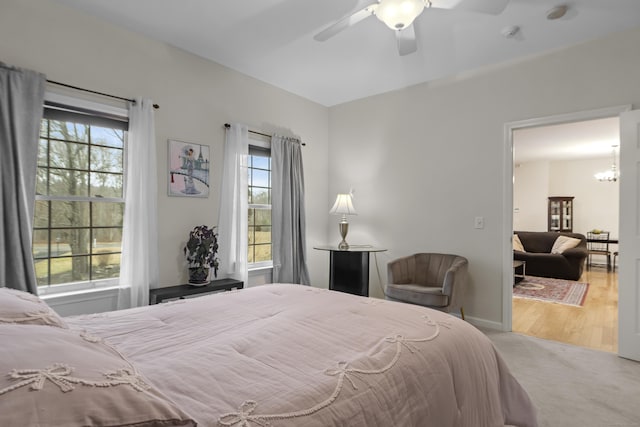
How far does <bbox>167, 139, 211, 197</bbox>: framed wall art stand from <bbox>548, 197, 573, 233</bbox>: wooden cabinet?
8.59 m

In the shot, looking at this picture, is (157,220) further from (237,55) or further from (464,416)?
(464,416)

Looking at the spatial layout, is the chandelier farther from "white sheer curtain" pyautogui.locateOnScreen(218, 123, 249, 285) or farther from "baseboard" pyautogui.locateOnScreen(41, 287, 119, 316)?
"baseboard" pyautogui.locateOnScreen(41, 287, 119, 316)

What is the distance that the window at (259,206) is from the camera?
13.4 feet

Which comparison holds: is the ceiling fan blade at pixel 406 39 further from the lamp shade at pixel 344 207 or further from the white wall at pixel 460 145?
the lamp shade at pixel 344 207

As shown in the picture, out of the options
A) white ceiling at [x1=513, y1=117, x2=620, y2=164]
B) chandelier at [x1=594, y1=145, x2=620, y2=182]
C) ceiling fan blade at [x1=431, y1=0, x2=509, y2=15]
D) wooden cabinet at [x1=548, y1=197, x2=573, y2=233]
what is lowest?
wooden cabinet at [x1=548, y1=197, x2=573, y2=233]

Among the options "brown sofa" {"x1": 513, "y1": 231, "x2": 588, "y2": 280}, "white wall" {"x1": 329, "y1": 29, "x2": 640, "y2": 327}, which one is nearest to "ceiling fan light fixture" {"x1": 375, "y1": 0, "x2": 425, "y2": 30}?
"white wall" {"x1": 329, "y1": 29, "x2": 640, "y2": 327}

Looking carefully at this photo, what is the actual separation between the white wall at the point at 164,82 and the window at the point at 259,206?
35 centimetres

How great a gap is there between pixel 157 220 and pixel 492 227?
3.27 m

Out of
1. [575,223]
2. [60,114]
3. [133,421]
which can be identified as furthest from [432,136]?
[575,223]

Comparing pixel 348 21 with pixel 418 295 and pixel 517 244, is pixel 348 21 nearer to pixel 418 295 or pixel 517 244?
pixel 418 295

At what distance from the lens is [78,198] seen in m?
2.74

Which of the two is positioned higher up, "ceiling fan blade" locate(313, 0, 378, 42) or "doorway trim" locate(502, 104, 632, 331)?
"ceiling fan blade" locate(313, 0, 378, 42)

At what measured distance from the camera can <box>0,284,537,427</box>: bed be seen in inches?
27.6

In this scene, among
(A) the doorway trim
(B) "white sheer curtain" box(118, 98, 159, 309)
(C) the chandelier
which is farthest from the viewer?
(C) the chandelier
